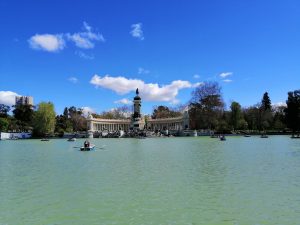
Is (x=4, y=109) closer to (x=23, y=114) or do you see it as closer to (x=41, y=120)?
(x=23, y=114)

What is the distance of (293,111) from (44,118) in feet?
248

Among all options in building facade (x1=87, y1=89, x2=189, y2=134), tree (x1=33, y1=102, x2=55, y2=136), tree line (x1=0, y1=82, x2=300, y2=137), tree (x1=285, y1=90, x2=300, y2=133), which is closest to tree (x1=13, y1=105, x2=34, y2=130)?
tree line (x1=0, y1=82, x2=300, y2=137)

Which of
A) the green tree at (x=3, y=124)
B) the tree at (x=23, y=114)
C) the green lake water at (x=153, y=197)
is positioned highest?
the tree at (x=23, y=114)

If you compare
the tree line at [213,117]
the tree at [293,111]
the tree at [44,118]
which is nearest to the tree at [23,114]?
the tree line at [213,117]

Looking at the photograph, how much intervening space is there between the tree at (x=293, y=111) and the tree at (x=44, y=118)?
7292cm

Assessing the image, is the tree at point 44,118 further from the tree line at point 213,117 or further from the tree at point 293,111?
the tree at point 293,111

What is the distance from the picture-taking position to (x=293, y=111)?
381ft

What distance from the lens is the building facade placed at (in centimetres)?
13875

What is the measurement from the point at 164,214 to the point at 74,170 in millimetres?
15482

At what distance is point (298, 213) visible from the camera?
14461 mm

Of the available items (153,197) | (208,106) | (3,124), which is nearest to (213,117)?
(208,106)

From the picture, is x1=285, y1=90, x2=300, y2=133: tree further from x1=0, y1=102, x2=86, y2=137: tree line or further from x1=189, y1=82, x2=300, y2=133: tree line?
x1=0, y1=102, x2=86, y2=137: tree line

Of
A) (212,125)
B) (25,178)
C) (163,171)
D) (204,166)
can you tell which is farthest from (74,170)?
(212,125)

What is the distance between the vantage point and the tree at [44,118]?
12366 centimetres
